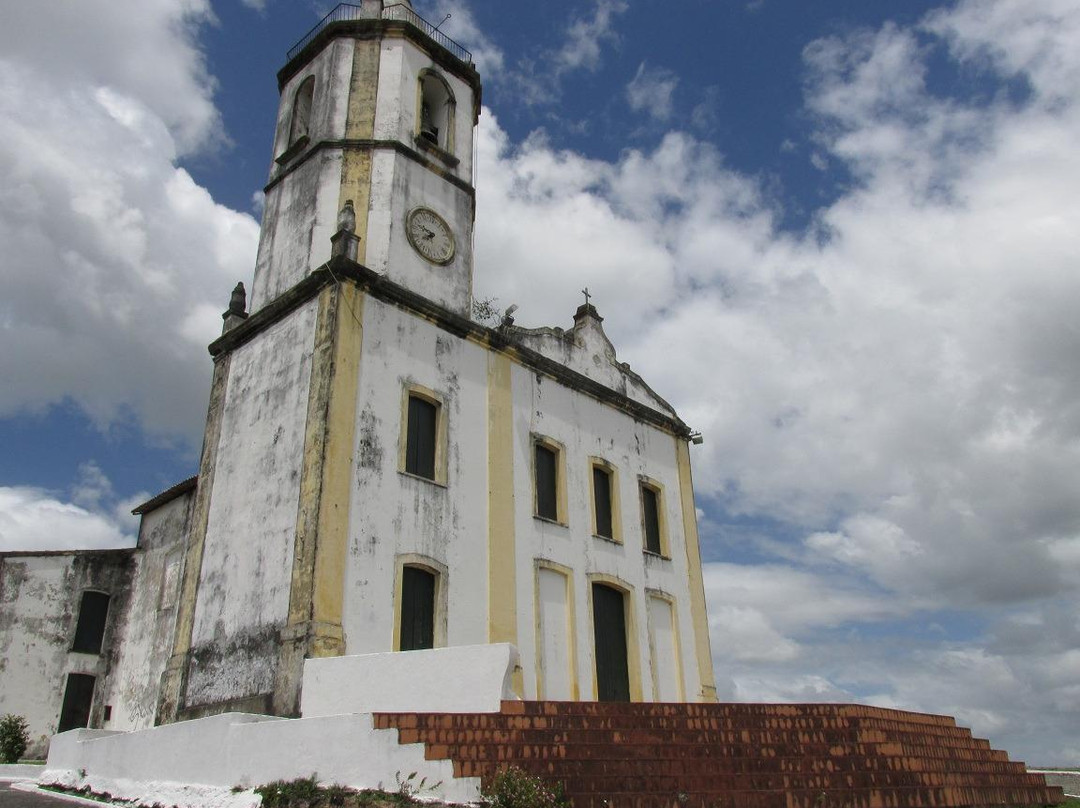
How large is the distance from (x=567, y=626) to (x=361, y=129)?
10.1 m

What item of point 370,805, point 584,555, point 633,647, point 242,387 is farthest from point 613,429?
point 370,805

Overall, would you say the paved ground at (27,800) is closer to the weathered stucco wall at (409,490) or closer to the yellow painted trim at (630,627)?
the weathered stucco wall at (409,490)

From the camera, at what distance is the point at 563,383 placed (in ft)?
58.5

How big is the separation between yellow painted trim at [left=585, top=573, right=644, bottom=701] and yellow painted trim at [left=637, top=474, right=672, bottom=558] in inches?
59.4

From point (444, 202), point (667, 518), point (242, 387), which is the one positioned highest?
point (444, 202)

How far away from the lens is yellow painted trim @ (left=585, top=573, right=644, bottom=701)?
16172mm

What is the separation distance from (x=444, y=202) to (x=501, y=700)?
11.0 m

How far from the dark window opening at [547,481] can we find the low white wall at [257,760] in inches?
305

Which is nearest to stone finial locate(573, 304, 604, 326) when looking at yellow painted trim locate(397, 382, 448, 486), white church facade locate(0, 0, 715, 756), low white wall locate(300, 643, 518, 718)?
white church facade locate(0, 0, 715, 756)

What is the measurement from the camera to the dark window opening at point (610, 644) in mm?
15953

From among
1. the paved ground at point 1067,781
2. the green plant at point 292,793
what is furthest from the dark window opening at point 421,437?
the paved ground at point 1067,781

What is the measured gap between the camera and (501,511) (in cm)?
1520

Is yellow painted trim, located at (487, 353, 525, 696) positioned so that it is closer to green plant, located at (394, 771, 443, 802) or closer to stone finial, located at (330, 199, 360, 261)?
stone finial, located at (330, 199, 360, 261)

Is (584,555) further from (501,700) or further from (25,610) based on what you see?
(25,610)
